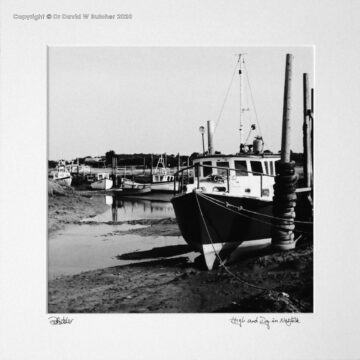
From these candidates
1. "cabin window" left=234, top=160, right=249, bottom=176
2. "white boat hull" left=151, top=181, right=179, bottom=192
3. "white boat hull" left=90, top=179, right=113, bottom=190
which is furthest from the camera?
"white boat hull" left=151, top=181, right=179, bottom=192

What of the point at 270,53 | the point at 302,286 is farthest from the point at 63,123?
the point at 302,286

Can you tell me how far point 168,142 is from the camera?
3875 mm

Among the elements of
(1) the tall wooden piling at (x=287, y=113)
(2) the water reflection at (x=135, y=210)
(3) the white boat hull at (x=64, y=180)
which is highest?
(1) the tall wooden piling at (x=287, y=113)

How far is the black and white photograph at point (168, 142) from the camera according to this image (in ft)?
11.8

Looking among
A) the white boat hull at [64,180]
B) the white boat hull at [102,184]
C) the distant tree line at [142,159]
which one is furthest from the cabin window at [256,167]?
the white boat hull at [64,180]

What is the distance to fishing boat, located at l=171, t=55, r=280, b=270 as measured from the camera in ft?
13.3

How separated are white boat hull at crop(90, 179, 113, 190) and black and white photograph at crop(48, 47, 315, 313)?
1.0 inches

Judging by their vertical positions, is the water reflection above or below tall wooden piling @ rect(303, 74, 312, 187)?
below

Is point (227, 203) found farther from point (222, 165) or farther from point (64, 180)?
point (64, 180)
